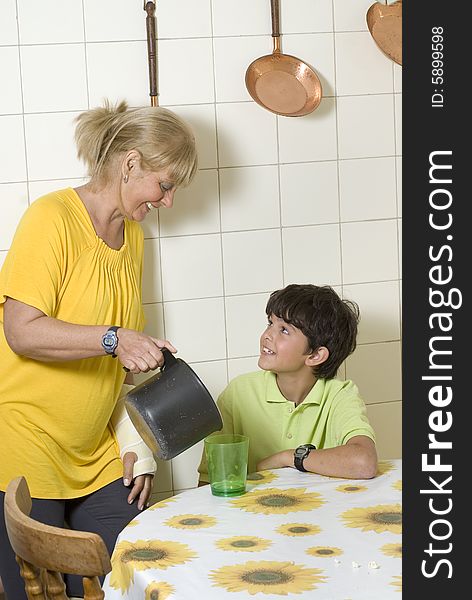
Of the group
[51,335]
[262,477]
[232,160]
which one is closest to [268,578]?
[262,477]

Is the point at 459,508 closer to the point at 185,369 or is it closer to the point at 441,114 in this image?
the point at 441,114

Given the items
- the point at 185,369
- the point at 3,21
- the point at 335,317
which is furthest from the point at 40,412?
the point at 3,21

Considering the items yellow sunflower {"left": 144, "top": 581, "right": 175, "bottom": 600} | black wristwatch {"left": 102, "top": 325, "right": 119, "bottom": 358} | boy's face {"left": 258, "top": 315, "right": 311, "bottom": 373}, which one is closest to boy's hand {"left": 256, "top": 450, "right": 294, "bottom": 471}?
boy's face {"left": 258, "top": 315, "right": 311, "bottom": 373}

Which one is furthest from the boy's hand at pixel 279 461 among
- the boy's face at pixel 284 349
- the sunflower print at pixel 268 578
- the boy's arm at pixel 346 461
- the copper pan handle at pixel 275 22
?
the copper pan handle at pixel 275 22

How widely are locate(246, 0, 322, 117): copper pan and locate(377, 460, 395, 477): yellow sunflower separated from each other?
1095 millimetres

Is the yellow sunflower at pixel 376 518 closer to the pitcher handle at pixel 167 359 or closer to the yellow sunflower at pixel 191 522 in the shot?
the yellow sunflower at pixel 191 522

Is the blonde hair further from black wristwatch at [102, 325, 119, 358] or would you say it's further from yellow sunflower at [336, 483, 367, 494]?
yellow sunflower at [336, 483, 367, 494]

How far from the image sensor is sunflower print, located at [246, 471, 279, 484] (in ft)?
5.13

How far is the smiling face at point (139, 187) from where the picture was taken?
1.81 m

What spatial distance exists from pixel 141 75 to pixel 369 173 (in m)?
0.73

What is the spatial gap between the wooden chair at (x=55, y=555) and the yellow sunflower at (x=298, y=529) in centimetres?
34

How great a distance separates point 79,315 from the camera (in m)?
1.77

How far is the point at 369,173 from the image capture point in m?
2.49

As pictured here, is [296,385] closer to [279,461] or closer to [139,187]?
[279,461]
